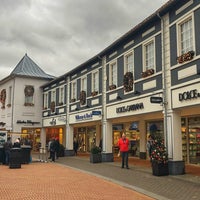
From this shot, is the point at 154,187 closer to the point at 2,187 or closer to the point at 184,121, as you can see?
the point at 2,187

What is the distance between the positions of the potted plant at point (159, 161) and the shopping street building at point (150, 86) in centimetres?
34

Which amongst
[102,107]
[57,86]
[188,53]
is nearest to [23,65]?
[57,86]

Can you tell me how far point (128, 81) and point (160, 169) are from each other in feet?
18.7

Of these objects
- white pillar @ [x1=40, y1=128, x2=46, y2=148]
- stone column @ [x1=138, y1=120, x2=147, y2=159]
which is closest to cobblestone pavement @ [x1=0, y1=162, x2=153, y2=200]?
stone column @ [x1=138, y1=120, x2=147, y2=159]

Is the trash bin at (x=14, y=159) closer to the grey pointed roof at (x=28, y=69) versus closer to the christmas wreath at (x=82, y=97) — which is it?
the christmas wreath at (x=82, y=97)

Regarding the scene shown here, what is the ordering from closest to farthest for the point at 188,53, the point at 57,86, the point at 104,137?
1. the point at 188,53
2. the point at 104,137
3. the point at 57,86

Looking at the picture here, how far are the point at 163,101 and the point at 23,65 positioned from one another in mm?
23724

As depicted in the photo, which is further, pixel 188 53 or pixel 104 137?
pixel 104 137

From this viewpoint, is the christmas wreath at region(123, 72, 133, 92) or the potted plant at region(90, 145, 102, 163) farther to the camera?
the potted plant at region(90, 145, 102, 163)

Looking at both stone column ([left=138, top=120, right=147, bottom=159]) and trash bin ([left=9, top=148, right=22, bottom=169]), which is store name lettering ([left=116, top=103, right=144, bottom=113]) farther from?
trash bin ([left=9, top=148, right=22, bottom=169])

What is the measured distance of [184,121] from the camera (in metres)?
17.4

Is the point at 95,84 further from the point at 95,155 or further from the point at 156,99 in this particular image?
the point at 156,99

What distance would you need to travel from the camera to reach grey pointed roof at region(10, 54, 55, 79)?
3362cm

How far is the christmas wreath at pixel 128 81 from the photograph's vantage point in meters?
17.3
